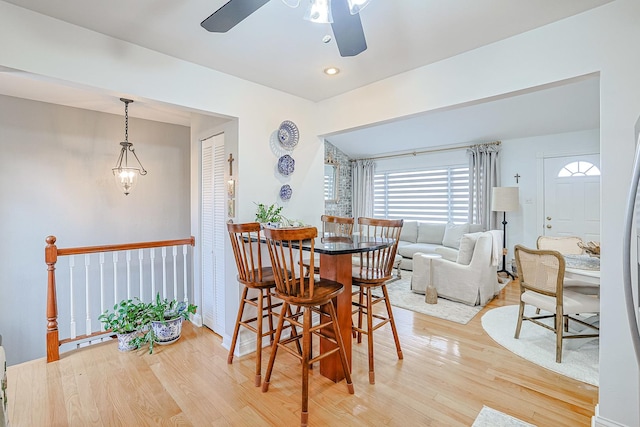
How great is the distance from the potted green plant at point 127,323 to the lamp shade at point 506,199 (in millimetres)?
5305

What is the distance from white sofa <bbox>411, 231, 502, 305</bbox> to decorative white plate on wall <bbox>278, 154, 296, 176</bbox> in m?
2.36

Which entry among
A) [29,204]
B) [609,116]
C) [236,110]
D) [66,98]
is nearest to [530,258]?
[609,116]

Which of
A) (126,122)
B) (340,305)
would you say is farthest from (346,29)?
(126,122)

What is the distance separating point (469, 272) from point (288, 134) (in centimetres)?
280

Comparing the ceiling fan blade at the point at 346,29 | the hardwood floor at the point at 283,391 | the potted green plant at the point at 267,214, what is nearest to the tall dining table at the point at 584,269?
the hardwood floor at the point at 283,391

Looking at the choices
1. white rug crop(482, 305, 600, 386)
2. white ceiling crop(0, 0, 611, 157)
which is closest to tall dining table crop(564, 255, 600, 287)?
white rug crop(482, 305, 600, 386)

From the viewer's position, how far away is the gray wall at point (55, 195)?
3.19 meters

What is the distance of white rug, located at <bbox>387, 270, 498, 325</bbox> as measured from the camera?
343cm

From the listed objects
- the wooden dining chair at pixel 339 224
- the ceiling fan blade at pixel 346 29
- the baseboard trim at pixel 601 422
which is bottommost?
the baseboard trim at pixel 601 422

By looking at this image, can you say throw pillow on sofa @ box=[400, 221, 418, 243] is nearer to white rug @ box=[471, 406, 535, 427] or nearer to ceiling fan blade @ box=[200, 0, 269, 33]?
white rug @ box=[471, 406, 535, 427]

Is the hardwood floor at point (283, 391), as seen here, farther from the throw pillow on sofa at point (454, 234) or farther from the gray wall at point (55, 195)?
the throw pillow on sofa at point (454, 234)

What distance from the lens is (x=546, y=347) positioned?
8.75ft

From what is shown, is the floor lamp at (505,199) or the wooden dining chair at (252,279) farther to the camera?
the floor lamp at (505,199)

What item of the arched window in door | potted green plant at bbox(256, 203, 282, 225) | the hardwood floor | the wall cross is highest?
the arched window in door
